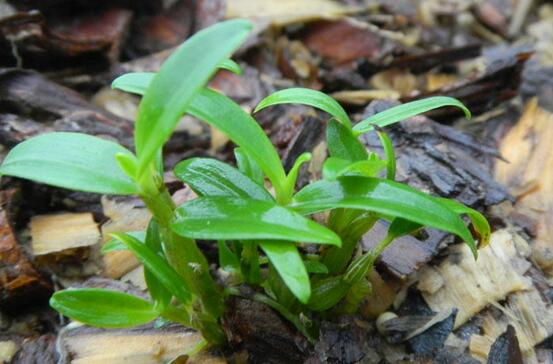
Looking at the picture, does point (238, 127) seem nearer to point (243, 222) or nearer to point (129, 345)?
point (243, 222)

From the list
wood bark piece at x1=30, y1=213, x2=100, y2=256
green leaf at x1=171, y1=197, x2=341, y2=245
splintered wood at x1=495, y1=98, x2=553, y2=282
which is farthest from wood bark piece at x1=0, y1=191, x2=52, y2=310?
splintered wood at x1=495, y1=98, x2=553, y2=282

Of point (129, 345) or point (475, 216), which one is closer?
point (475, 216)

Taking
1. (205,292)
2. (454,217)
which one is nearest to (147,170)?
(205,292)

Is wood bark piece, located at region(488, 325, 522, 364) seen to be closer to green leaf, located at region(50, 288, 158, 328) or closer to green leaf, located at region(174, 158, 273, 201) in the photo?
green leaf, located at region(174, 158, 273, 201)

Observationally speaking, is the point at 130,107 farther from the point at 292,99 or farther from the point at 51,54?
the point at 292,99

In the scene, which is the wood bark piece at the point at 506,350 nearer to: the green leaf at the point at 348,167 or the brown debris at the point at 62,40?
the green leaf at the point at 348,167

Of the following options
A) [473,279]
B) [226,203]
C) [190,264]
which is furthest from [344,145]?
[473,279]
